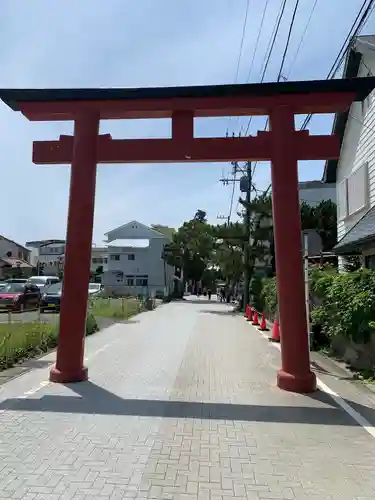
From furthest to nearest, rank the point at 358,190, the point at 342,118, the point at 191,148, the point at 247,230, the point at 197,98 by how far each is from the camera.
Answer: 1. the point at 247,230
2. the point at 342,118
3. the point at 358,190
4. the point at 191,148
5. the point at 197,98

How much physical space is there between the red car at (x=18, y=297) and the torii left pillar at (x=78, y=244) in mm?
14985

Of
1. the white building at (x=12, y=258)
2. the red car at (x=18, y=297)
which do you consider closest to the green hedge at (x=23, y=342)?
the red car at (x=18, y=297)

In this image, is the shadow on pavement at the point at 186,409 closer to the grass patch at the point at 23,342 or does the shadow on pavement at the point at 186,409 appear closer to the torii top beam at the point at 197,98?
the grass patch at the point at 23,342

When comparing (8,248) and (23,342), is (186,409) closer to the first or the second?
(23,342)

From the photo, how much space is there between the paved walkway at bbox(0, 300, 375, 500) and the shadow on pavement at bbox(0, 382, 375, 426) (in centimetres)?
1

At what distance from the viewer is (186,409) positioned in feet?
22.8

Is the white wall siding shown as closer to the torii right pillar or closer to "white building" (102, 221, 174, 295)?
the torii right pillar

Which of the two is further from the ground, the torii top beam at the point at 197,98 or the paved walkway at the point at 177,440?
the torii top beam at the point at 197,98

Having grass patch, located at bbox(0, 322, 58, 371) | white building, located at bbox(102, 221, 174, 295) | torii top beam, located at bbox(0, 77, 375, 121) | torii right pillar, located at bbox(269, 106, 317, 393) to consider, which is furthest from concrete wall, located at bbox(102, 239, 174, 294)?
torii right pillar, located at bbox(269, 106, 317, 393)

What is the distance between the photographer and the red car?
23083 mm

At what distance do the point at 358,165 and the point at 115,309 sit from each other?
15.0 metres

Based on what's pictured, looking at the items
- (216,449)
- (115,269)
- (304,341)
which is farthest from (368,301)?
(115,269)

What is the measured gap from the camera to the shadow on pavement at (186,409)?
657 centimetres

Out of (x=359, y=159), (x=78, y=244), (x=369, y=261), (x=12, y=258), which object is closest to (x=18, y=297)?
(x=78, y=244)
